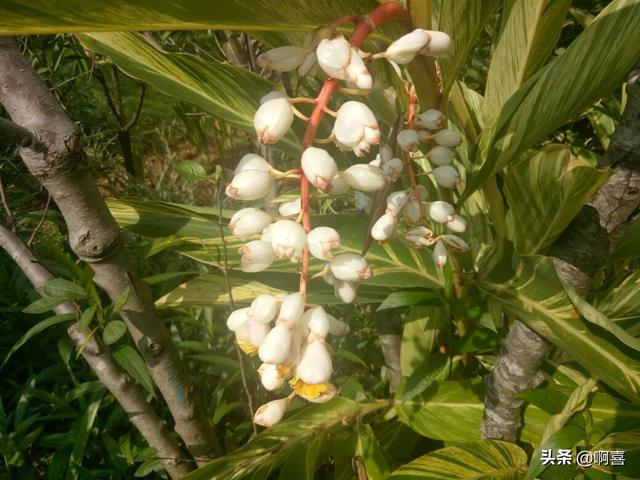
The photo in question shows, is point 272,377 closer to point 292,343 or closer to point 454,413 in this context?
point 292,343

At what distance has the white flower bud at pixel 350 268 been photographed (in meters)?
0.42

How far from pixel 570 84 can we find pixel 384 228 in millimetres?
193

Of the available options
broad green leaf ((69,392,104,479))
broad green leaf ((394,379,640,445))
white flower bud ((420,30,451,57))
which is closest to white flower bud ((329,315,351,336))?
white flower bud ((420,30,451,57))

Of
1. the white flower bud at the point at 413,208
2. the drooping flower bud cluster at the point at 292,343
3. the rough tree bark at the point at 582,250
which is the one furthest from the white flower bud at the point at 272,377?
the rough tree bark at the point at 582,250

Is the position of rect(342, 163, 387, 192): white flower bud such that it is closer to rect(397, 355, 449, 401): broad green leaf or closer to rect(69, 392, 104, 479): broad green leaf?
rect(397, 355, 449, 401): broad green leaf

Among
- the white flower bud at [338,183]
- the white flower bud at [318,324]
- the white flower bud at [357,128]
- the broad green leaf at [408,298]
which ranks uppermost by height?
the white flower bud at [357,128]

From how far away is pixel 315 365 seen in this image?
16.4 inches

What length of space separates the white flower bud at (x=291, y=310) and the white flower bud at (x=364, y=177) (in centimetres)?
10

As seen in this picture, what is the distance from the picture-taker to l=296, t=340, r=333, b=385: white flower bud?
1.36ft

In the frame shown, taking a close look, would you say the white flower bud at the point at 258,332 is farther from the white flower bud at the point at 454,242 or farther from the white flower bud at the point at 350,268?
the white flower bud at the point at 454,242

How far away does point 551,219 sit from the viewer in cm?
53

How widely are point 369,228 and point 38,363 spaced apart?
1.12 metres

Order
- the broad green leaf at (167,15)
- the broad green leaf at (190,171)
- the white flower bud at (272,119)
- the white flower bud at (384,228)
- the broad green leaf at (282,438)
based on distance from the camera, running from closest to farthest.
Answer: the broad green leaf at (167,15) → the white flower bud at (272,119) → the white flower bud at (384,228) → the broad green leaf at (190,171) → the broad green leaf at (282,438)

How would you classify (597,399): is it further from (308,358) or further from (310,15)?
(310,15)
